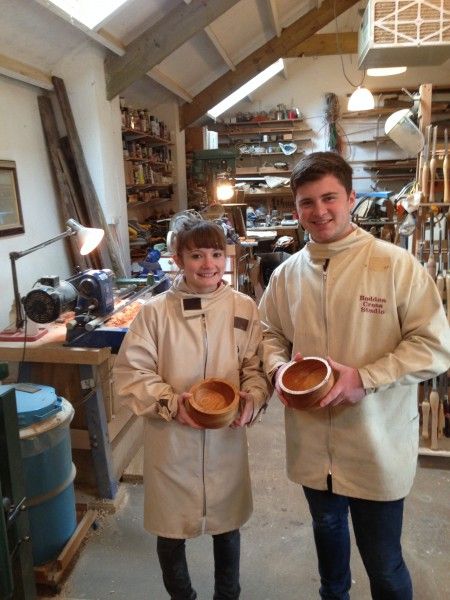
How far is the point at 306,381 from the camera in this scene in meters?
1.18

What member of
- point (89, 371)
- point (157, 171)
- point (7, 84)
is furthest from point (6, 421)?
point (157, 171)

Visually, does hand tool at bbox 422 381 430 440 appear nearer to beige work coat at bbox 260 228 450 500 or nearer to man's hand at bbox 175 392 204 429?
beige work coat at bbox 260 228 450 500

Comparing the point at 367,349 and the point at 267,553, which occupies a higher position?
the point at 367,349

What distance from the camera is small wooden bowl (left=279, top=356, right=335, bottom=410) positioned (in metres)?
1.09

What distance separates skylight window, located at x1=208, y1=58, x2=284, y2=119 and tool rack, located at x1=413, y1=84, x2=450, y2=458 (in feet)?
18.5

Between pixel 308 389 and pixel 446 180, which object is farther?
pixel 446 180

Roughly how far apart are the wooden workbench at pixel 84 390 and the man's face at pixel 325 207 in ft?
3.95

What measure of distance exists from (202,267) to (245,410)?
41 cm

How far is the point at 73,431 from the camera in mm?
2266

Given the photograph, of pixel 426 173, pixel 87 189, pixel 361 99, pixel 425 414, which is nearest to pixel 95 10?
pixel 87 189

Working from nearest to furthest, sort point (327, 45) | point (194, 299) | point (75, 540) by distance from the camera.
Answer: point (194, 299), point (75, 540), point (327, 45)

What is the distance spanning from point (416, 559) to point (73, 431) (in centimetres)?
160

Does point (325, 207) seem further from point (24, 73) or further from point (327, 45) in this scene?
point (327, 45)

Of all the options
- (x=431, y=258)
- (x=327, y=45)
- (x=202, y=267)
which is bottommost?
(x=431, y=258)
